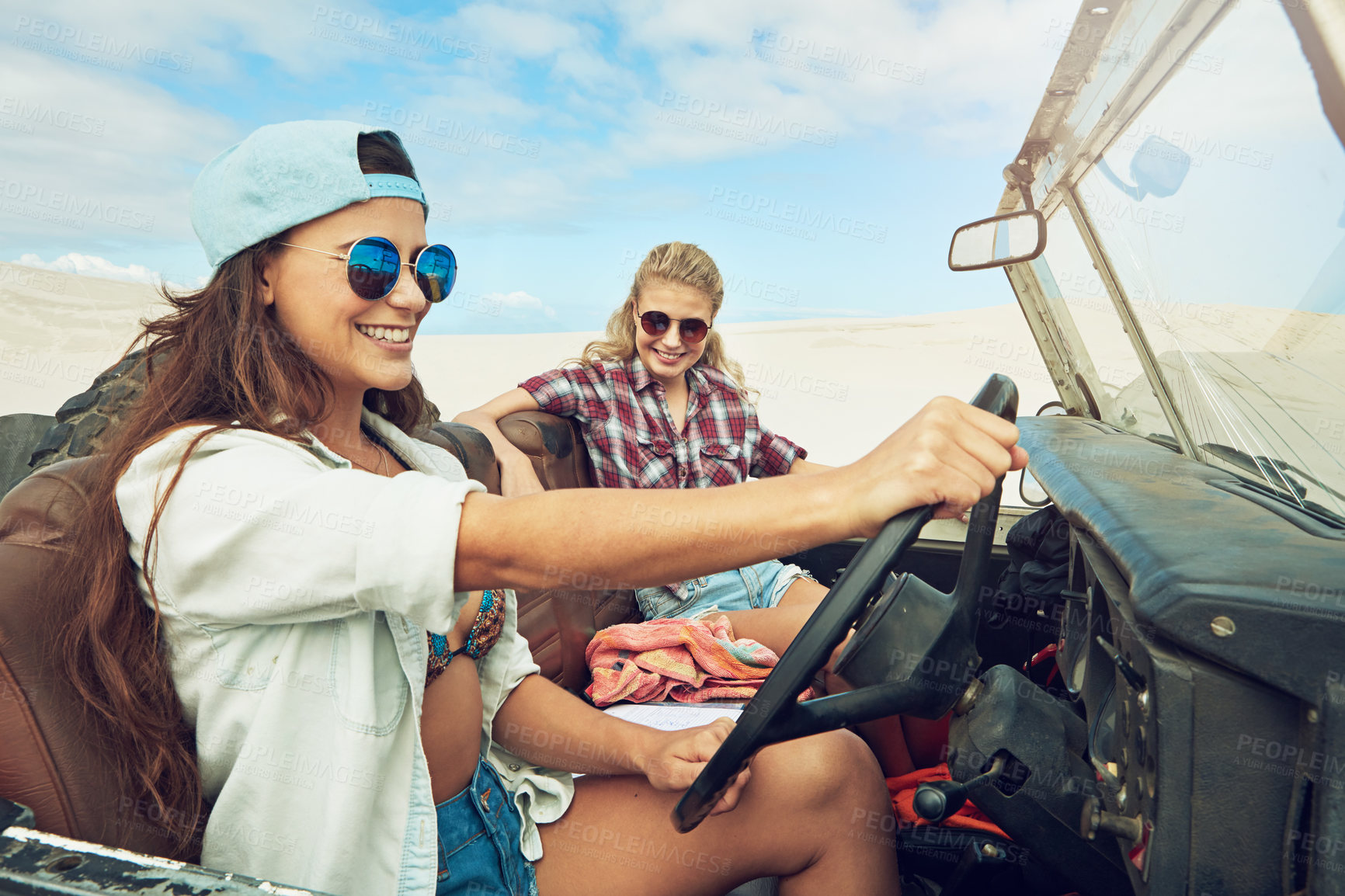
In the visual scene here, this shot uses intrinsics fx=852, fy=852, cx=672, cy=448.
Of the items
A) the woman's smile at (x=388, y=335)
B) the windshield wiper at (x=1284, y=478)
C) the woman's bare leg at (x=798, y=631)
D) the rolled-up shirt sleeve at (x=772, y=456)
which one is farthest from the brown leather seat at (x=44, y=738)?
the rolled-up shirt sleeve at (x=772, y=456)

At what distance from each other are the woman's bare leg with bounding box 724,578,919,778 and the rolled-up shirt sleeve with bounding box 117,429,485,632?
1.20 metres

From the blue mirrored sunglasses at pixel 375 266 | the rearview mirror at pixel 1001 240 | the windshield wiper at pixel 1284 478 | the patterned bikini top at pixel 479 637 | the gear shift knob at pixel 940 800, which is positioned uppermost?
the rearview mirror at pixel 1001 240

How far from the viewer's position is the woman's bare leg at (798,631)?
2.23 meters

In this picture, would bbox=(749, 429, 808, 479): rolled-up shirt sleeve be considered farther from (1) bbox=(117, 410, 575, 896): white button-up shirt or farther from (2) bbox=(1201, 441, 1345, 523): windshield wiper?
(1) bbox=(117, 410, 575, 896): white button-up shirt

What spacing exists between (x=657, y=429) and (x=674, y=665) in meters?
1.12

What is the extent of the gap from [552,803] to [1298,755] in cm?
103

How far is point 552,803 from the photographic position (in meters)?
1.40

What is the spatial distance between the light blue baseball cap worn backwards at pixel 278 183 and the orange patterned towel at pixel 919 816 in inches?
51.9

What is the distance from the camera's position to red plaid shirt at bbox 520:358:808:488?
113 inches

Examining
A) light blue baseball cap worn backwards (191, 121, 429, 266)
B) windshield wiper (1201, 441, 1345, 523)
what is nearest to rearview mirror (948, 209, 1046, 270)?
windshield wiper (1201, 441, 1345, 523)

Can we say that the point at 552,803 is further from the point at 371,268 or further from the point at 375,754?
the point at 371,268

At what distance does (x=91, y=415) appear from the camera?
1713 millimetres

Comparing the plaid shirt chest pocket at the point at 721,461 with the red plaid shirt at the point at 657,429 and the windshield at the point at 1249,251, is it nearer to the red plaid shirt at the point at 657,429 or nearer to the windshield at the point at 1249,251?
the red plaid shirt at the point at 657,429

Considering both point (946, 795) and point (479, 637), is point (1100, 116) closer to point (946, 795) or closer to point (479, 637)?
point (946, 795)
